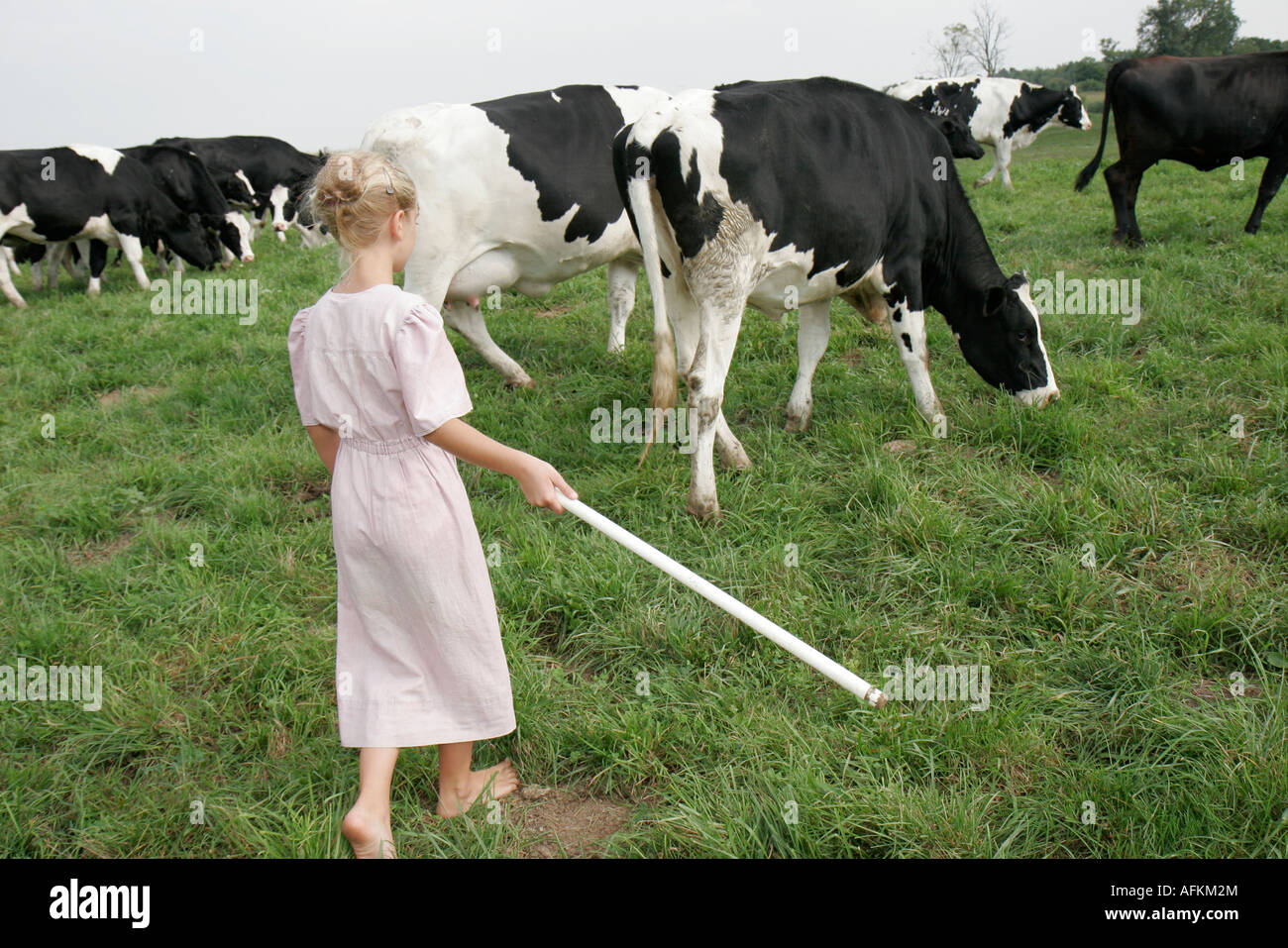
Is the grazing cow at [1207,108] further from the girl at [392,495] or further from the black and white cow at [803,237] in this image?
the girl at [392,495]

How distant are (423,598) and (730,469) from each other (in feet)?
8.02

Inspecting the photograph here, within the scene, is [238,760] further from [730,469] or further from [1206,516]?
[1206,516]

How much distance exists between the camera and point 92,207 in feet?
36.1

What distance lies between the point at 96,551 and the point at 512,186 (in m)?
2.87

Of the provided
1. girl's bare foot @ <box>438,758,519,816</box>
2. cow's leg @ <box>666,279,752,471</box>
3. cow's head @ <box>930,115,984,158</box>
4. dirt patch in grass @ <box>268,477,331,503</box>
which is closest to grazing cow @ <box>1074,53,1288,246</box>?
cow's head @ <box>930,115,984,158</box>

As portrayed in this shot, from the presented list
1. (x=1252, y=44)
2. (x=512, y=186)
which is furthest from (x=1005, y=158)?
(x=1252, y=44)

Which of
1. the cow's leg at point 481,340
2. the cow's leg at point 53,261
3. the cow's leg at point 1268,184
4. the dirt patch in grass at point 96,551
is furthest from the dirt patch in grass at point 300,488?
the cow's leg at point 53,261

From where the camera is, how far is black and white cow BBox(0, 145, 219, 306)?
414 inches

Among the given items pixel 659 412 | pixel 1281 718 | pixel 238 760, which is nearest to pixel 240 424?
pixel 659 412

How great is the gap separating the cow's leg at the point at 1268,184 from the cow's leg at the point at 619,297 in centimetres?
572

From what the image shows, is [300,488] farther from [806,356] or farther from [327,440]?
[806,356]

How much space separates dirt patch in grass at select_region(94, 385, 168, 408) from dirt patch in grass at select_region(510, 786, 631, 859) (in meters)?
5.06

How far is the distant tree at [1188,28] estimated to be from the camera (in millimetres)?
40281

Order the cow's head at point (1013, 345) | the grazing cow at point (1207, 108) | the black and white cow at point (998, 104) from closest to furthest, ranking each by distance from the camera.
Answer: the cow's head at point (1013, 345)
the grazing cow at point (1207, 108)
the black and white cow at point (998, 104)
